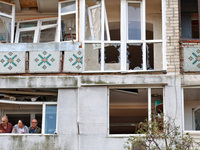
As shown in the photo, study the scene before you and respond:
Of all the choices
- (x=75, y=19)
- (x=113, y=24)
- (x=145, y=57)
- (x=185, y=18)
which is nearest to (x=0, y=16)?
(x=75, y=19)

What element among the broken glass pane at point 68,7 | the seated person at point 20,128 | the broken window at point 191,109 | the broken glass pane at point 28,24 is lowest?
the seated person at point 20,128

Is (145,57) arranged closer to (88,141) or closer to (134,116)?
(88,141)

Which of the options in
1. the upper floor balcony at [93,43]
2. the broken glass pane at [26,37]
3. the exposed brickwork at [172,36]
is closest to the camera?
the exposed brickwork at [172,36]

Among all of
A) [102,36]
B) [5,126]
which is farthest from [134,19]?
[5,126]

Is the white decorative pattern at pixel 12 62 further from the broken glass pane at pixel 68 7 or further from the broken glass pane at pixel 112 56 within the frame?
the broken glass pane at pixel 112 56

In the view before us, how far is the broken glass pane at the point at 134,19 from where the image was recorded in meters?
17.8

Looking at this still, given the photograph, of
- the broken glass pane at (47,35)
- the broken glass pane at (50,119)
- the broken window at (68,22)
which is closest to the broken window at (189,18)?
the broken window at (68,22)

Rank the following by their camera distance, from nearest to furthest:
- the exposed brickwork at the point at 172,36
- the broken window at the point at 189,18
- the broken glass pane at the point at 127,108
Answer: the exposed brickwork at the point at 172,36 < the broken glass pane at the point at 127,108 < the broken window at the point at 189,18

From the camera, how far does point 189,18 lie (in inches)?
731

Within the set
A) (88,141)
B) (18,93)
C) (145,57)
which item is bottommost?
(88,141)

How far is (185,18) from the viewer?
61.0ft

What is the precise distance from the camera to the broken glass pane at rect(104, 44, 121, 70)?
1739 centimetres

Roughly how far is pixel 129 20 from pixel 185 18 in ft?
7.21

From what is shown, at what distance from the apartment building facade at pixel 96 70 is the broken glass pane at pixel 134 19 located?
3cm
